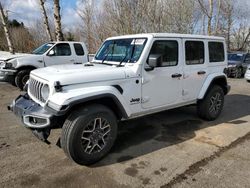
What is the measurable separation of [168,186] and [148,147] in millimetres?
1177

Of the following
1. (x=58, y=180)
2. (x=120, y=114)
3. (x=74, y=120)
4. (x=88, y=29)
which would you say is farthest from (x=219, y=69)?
(x=88, y=29)

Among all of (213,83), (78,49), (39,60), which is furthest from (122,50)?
(78,49)

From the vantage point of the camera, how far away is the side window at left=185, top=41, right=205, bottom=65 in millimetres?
5012

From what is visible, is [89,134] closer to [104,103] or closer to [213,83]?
[104,103]

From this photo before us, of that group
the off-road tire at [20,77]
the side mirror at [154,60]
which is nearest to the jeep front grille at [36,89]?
the side mirror at [154,60]

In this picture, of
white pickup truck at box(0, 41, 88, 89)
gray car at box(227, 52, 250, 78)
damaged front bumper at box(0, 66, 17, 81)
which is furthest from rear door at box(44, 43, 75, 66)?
gray car at box(227, 52, 250, 78)

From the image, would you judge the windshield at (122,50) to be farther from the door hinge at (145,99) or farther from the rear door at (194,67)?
the rear door at (194,67)

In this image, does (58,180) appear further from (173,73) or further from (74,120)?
(173,73)

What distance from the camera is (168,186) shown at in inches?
124

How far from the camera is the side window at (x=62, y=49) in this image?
384 inches

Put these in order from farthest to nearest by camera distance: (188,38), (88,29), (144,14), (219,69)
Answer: (88,29), (144,14), (219,69), (188,38)

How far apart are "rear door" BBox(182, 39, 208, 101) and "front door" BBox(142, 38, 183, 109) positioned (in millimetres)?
197

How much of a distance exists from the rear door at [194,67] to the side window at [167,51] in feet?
0.90

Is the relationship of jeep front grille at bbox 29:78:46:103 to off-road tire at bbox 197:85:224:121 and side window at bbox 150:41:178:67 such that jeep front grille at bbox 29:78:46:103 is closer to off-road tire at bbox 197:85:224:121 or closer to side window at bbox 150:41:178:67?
side window at bbox 150:41:178:67
